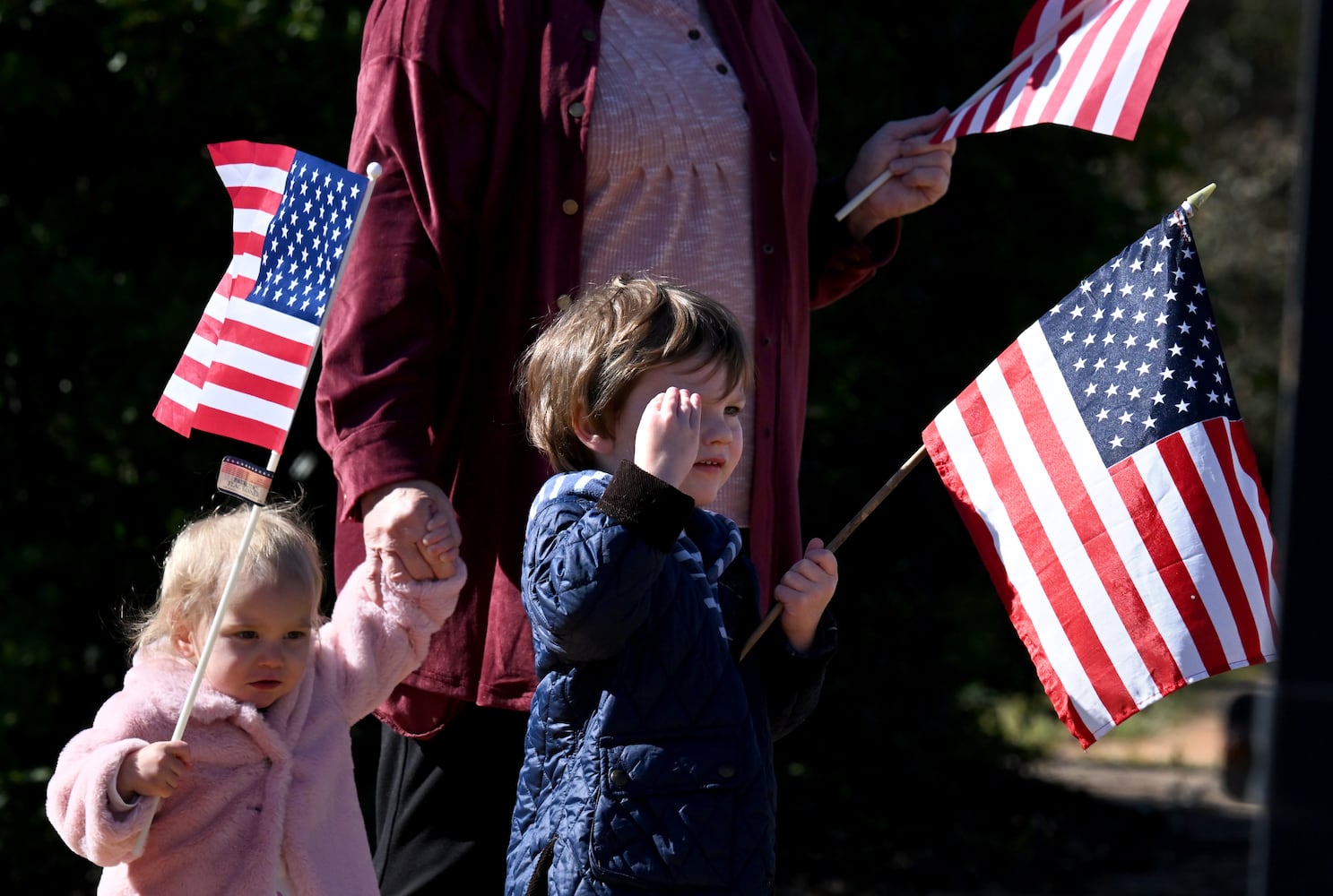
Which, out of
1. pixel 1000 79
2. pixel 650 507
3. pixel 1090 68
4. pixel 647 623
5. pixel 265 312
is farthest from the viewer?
A: pixel 1000 79

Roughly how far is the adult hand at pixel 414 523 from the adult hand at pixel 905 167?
1.02 metres

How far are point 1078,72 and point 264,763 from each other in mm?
1810

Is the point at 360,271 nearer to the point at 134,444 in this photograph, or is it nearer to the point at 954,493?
the point at 954,493

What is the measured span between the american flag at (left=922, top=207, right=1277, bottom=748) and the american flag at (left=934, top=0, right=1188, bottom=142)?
30 centimetres

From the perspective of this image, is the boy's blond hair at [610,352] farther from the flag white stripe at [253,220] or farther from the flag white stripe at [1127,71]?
the flag white stripe at [1127,71]

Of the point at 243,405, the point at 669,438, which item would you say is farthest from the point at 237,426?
the point at 669,438

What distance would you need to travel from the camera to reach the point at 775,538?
109 inches

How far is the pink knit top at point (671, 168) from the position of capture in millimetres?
2586

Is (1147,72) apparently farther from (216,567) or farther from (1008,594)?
(216,567)

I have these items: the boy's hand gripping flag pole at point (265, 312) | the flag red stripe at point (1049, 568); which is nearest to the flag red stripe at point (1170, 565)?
the flag red stripe at point (1049, 568)

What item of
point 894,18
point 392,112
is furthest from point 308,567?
point 894,18

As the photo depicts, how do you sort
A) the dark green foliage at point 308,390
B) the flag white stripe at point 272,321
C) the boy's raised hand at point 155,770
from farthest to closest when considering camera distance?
the dark green foliage at point 308,390 < the flag white stripe at point 272,321 < the boy's raised hand at point 155,770

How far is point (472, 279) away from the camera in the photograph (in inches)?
103

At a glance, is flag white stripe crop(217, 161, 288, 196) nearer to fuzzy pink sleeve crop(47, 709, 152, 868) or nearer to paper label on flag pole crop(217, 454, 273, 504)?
paper label on flag pole crop(217, 454, 273, 504)
